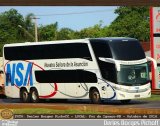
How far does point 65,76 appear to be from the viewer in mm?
31891

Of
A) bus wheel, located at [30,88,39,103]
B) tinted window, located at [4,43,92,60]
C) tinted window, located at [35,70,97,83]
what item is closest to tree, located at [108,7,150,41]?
tinted window, located at [4,43,92,60]

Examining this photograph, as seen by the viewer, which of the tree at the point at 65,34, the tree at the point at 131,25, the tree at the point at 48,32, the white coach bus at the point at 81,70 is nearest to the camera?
the white coach bus at the point at 81,70

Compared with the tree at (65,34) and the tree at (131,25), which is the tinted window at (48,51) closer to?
the tree at (65,34)

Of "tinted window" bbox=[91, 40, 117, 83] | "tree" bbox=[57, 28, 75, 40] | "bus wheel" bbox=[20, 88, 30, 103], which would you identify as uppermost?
"tree" bbox=[57, 28, 75, 40]

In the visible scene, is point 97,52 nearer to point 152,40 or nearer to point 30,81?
point 30,81

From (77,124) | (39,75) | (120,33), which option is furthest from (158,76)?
(120,33)

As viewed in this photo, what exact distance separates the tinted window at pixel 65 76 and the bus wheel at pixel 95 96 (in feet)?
1.95

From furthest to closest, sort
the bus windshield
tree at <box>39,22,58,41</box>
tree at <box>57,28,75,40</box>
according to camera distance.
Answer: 1. tree at <box>57,28,75,40</box>
2. tree at <box>39,22,58,41</box>
3. the bus windshield

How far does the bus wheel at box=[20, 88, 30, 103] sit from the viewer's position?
112 ft

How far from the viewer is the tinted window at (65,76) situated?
100 feet

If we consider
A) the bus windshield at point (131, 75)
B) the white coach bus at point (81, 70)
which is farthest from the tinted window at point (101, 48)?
the bus windshield at point (131, 75)

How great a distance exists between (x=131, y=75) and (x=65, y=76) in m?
4.30

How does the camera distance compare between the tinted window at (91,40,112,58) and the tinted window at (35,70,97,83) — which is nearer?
the tinted window at (91,40,112,58)

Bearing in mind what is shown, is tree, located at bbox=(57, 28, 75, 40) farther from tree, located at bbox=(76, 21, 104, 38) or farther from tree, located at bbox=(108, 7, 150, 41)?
tree, located at bbox=(108, 7, 150, 41)
